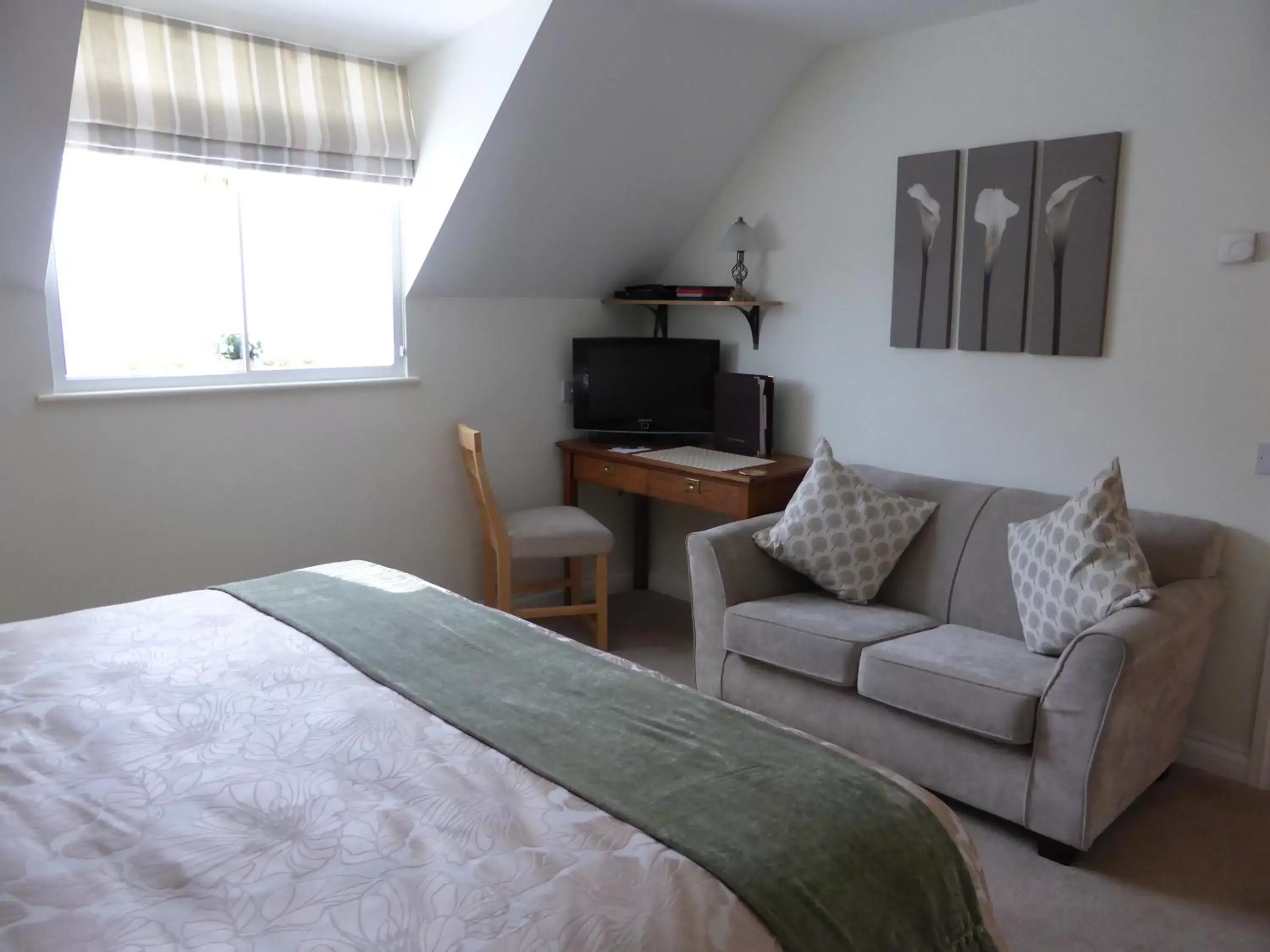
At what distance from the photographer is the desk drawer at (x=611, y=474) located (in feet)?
13.4

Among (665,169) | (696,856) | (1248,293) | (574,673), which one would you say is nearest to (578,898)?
(696,856)

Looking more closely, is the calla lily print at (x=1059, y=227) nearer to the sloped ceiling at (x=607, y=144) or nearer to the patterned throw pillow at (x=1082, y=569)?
the patterned throw pillow at (x=1082, y=569)

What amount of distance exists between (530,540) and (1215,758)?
2.48 meters

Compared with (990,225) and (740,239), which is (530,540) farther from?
(990,225)

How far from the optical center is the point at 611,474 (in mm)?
4215

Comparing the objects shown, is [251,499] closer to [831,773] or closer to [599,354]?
[599,354]

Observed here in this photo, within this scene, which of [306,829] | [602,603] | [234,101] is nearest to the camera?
[306,829]

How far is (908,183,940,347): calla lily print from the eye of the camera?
3.47 meters

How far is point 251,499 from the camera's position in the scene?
142 inches

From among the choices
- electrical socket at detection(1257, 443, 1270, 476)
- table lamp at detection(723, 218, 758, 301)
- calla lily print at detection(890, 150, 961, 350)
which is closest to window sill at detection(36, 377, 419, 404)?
table lamp at detection(723, 218, 758, 301)

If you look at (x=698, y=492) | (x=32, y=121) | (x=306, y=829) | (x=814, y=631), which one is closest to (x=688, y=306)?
(x=698, y=492)

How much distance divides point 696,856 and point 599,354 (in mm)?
3189

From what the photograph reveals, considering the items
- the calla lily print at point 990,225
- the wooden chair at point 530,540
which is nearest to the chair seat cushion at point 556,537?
the wooden chair at point 530,540

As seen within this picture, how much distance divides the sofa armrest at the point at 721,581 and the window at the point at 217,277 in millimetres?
1630
